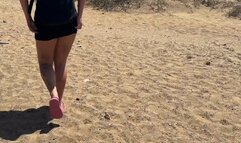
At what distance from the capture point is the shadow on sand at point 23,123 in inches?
158

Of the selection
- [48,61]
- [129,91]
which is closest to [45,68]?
[48,61]

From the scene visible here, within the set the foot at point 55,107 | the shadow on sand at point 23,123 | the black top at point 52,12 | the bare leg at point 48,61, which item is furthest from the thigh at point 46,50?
the shadow on sand at point 23,123

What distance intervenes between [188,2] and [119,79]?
7.70 m

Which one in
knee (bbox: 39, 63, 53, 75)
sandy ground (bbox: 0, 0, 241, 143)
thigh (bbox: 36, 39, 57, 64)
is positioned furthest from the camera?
sandy ground (bbox: 0, 0, 241, 143)

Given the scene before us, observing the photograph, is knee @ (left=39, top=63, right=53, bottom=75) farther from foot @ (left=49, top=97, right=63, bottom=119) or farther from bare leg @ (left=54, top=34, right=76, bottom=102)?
foot @ (left=49, top=97, right=63, bottom=119)

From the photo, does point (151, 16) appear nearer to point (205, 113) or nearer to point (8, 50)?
point (8, 50)

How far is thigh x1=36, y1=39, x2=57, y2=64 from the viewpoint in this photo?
3.79m

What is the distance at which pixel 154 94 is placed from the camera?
16.8ft

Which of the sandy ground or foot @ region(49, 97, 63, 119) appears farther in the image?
the sandy ground

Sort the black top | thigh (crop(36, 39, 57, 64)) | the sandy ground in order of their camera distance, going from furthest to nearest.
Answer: the sandy ground < thigh (crop(36, 39, 57, 64)) < the black top

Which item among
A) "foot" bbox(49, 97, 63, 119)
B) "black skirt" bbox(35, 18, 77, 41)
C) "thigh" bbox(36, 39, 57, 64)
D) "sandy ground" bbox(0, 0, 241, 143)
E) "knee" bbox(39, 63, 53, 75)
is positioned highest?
"black skirt" bbox(35, 18, 77, 41)

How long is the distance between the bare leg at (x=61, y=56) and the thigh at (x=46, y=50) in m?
0.06

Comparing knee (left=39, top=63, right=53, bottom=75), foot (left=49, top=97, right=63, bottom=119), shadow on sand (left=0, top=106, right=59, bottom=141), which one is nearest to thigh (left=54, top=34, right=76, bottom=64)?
knee (left=39, top=63, right=53, bottom=75)

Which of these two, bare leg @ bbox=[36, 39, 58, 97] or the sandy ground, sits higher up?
bare leg @ bbox=[36, 39, 58, 97]
